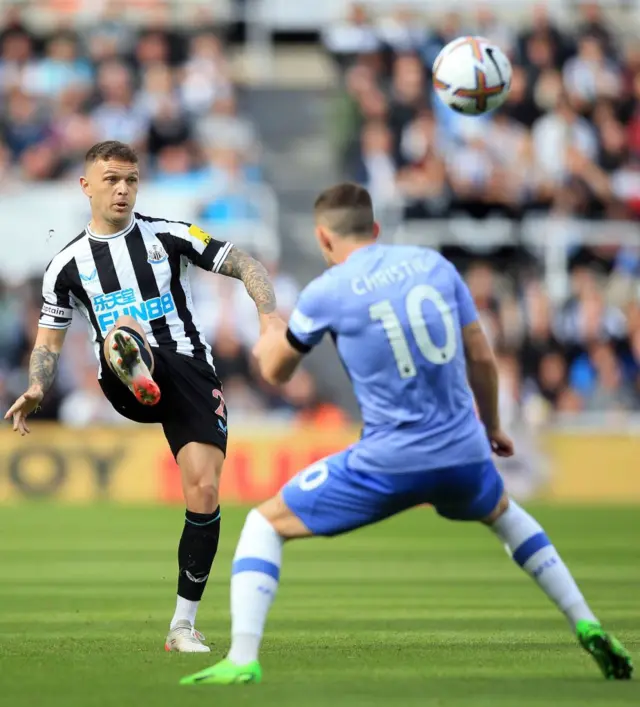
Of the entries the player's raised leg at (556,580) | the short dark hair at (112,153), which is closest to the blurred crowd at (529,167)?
the short dark hair at (112,153)

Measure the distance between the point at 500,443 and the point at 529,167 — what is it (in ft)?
48.3

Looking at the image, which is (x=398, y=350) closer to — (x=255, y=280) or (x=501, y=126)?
(x=255, y=280)

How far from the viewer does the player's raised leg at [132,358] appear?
7156 millimetres

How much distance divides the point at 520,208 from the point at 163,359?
1301cm

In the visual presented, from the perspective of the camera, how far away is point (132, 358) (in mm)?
7188

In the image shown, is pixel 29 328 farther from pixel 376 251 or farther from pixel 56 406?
pixel 376 251

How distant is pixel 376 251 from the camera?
20.0 feet

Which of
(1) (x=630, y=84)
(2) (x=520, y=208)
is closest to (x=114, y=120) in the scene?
(2) (x=520, y=208)

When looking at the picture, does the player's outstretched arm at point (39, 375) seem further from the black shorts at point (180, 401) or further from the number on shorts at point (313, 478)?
the number on shorts at point (313, 478)

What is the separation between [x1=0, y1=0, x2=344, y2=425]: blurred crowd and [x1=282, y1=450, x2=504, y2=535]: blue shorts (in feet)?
41.6

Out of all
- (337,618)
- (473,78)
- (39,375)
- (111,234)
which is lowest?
(337,618)

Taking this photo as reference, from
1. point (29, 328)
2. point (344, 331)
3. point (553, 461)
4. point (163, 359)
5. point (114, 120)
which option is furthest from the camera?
point (114, 120)

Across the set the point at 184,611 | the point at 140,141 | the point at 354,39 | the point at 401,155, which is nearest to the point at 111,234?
the point at 184,611

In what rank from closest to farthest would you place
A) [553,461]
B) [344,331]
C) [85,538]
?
1. [344,331]
2. [85,538]
3. [553,461]
